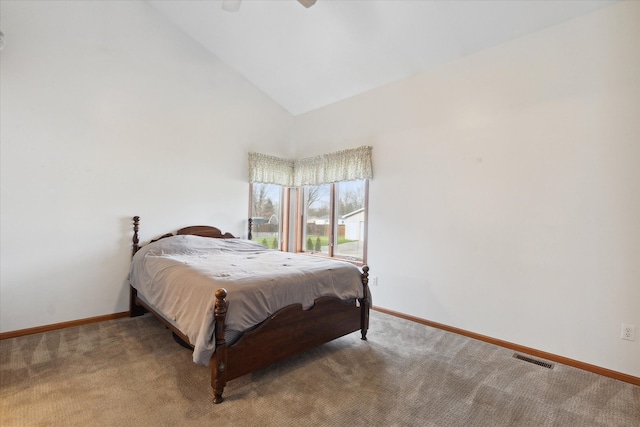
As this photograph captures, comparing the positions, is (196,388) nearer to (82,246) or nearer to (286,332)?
(286,332)

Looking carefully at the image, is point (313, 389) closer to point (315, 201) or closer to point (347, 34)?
point (315, 201)

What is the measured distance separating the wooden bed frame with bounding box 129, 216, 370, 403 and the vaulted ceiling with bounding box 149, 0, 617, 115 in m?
2.41

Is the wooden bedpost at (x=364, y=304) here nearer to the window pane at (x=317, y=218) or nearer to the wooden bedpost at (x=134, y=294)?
the window pane at (x=317, y=218)

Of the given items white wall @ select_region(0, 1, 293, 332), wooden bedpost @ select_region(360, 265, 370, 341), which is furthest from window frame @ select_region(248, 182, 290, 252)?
wooden bedpost @ select_region(360, 265, 370, 341)

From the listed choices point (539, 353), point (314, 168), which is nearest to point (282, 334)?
point (539, 353)

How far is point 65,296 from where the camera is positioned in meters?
3.12

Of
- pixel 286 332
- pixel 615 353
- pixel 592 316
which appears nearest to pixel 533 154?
pixel 592 316

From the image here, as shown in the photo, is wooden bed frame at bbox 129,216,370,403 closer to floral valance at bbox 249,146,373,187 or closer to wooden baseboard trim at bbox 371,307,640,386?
wooden baseboard trim at bbox 371,307,640,386

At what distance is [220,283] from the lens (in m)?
2.10

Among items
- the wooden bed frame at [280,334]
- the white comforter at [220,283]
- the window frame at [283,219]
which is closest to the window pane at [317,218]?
the window frame at [283,219]

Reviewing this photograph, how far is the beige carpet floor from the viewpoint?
5.90ft

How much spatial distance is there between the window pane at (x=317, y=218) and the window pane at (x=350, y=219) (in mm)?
190

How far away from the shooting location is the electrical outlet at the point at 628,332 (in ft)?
7.41

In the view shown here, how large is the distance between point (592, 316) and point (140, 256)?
164 inches
